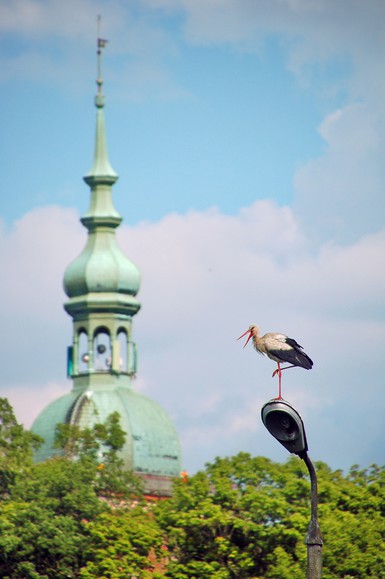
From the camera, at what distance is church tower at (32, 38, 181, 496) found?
405ft

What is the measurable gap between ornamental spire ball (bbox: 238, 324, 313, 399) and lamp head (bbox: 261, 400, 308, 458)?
4.76m

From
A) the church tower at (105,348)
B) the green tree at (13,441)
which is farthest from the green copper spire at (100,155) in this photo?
the green tree at (13,441)

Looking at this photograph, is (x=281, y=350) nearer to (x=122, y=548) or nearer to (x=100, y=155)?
(x=122, y=548)

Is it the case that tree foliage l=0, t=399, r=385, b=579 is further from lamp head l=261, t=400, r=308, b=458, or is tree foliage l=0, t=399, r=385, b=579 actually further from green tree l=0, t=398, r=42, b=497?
lamp head l=261, t=400, r=308, b=458

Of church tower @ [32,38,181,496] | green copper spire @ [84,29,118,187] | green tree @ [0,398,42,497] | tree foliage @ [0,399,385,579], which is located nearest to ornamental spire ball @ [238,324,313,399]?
tree foliage @ [0,399,385,579]

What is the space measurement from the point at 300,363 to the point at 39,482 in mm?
48322

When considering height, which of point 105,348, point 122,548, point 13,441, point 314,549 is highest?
point 105,348

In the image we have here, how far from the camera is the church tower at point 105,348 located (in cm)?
12350

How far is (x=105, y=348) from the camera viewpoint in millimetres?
134250

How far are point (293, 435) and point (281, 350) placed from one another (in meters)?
7.77

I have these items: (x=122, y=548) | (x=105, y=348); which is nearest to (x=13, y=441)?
(x=122, y=548)

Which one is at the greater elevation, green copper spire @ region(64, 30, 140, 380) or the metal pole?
green copper spire @ region(64, 30, 140, 380)

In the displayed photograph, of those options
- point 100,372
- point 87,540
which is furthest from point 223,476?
point 100,372

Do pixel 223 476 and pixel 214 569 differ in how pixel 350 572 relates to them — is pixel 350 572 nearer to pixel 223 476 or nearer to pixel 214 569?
pixel 214 569
